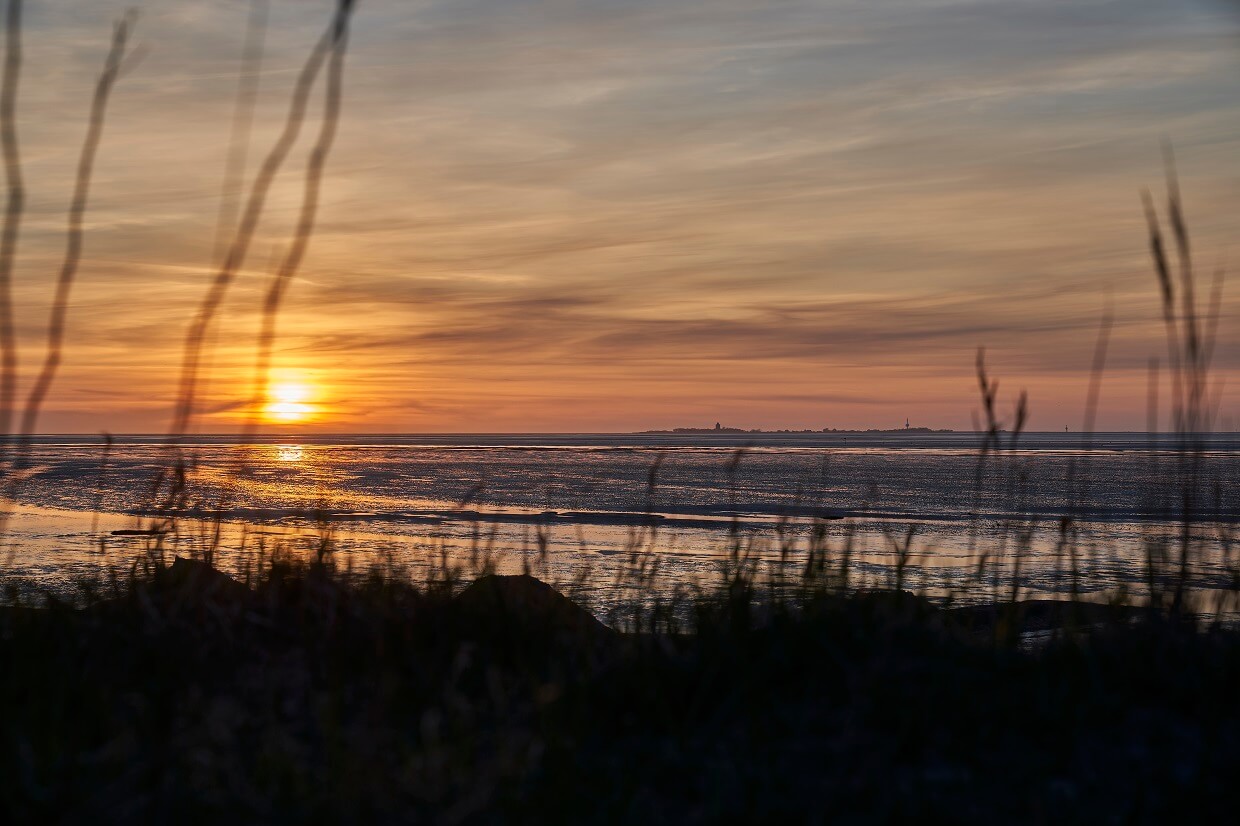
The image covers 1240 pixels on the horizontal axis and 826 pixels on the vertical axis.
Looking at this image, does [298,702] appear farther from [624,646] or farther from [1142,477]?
[1142,477]

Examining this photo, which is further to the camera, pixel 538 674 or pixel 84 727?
pixel 538 674

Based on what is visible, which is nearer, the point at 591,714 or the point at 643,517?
the point at 591,714

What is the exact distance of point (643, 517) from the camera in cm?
1630

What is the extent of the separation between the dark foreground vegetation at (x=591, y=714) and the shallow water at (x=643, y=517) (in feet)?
1.93

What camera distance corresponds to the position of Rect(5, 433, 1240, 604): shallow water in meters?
5.88

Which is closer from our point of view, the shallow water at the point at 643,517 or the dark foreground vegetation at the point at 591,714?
the dark foreground vegetation at the point at 591,714

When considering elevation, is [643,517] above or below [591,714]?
below

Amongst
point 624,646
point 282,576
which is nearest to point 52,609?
point 282,576

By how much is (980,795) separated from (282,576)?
9.53 ft

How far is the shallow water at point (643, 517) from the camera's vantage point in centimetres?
588

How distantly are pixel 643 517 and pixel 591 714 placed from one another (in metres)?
13.4

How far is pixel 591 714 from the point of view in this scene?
2924 mm

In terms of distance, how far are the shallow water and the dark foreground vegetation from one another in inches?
23.2

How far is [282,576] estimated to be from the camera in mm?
4242
